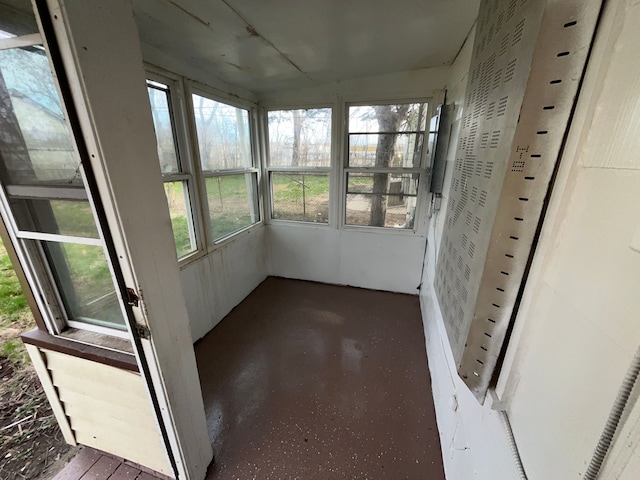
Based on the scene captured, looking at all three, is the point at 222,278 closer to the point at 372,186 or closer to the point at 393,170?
the point at 372,186

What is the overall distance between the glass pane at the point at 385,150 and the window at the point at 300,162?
0.32m

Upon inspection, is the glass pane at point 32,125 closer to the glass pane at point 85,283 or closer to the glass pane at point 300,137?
the glass pane at point 85,283

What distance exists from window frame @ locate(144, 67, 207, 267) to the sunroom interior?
0.02m

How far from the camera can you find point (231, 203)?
267cm

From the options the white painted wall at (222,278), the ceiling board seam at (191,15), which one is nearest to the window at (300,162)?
the white painted wall at (222,278)

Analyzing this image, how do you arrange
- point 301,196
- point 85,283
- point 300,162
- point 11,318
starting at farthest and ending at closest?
point 301,196 → point 300,162 → point 11,318 → point 85,283

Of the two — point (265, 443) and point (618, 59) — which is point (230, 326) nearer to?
point (265, 443)

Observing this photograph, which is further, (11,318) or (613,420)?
(11,318)

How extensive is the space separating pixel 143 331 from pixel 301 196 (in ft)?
7.87

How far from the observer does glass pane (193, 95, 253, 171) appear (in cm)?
214

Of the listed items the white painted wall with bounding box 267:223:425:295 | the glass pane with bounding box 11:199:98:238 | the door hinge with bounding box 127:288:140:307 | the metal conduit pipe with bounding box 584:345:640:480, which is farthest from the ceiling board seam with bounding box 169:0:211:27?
the white painted wall with bounding box 267:223:425:295

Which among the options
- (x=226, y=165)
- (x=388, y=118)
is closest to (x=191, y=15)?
(x=226, y=165)

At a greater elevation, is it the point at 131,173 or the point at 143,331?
the point at 131,173

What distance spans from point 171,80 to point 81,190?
145cm
